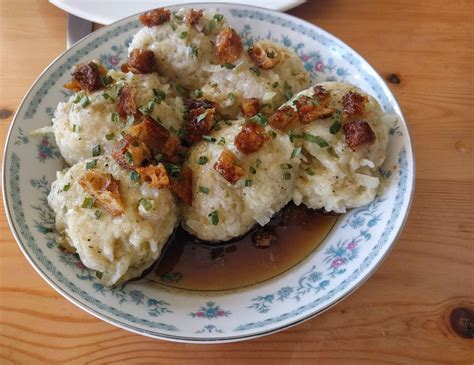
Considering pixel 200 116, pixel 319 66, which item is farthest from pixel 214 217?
pixel 319 66

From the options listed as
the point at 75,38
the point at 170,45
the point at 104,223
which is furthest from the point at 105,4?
the point at 104,223

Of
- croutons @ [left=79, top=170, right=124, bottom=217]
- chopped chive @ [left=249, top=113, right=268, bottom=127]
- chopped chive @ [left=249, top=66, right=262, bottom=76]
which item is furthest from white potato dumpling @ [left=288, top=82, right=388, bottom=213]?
croutons @ [left=79, top=170, right=124, bottom=217]

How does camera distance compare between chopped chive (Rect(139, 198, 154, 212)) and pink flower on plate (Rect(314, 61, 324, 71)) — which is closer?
chopped chive (Rect(139, 198, 154, 212))

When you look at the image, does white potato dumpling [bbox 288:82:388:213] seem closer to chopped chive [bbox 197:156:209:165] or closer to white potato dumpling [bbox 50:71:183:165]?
chopped chive [bbox 197:156:209:165]

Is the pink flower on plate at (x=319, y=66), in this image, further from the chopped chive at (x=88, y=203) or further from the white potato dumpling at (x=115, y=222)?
the chopped chive at (x=88, y=203)

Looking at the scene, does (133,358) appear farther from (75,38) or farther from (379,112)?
(75,38)

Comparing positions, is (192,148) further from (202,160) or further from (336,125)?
(336,125)
